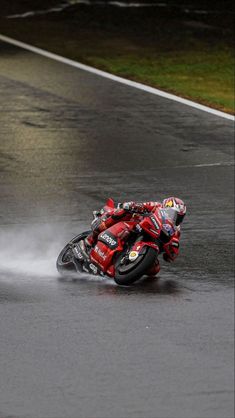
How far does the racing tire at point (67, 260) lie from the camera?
20453mm

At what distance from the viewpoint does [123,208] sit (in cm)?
1994

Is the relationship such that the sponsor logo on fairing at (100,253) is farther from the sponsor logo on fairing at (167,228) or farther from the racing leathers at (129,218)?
the sponsor logo on fairing at (167,228)

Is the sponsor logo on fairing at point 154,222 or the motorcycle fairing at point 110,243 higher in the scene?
the sponsor logo on fairing at point 154,222

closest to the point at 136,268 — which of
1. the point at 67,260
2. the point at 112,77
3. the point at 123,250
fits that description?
the point at 123,250

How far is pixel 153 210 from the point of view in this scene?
19688 mm

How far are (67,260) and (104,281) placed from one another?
1001 mm

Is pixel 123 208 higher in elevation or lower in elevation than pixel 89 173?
higher

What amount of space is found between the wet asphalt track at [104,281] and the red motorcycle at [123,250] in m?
0.25

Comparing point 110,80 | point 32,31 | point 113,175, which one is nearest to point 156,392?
point 113,175

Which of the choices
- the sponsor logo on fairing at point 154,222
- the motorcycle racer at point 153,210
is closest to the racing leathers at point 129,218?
the motorcycle racer at point 153,210

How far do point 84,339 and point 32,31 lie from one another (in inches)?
962

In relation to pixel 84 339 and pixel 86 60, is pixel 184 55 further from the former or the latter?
pixel 84 339

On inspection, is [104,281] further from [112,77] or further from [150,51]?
[150,51]

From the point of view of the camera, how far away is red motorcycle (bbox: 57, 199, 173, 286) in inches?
752
